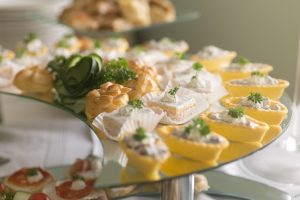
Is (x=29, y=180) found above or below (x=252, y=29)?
below

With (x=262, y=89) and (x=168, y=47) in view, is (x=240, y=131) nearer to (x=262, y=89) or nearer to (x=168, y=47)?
(x=262, y=89)

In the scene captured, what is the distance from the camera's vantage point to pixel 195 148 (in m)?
1.15

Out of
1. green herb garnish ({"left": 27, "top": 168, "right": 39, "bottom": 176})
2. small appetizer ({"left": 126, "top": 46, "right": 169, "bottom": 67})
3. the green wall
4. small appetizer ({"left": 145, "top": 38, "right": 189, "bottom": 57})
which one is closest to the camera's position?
green herb garnish ({"left": 27, "top": 168, "right": 39, "bottom": 176})

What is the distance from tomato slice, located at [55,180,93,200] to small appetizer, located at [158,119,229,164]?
0.56 m

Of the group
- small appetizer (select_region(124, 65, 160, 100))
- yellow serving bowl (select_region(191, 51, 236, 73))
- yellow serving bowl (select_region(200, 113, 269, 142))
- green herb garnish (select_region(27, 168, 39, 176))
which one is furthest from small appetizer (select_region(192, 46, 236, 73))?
green herb garnish (select_region(27, 168, 39, 176))

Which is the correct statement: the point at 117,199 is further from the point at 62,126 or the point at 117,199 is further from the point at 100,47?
the point at 62,126

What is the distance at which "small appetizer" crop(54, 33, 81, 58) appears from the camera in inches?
83.6

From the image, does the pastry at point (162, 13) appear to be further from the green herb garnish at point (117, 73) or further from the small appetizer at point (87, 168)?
the green herb garnish at point (117, 73)

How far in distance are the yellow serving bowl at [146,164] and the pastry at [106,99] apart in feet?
1.09

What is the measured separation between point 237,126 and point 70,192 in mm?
680

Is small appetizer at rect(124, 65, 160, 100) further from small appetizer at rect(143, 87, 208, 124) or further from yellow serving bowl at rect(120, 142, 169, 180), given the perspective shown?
yellow serving bowl at rect(120, 142, 169, 180)

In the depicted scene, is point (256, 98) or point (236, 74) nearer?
point (256, 98)

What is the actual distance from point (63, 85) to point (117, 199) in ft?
1.39

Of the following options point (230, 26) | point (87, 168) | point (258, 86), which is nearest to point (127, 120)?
point (258, 86)
